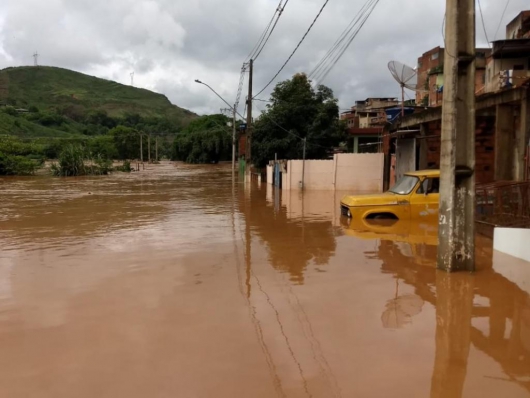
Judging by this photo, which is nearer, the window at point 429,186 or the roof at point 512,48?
the window at point 429,186

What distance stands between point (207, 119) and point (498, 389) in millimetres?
96077

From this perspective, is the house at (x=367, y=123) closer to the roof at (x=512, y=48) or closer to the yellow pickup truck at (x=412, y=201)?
the roof at (x=512, y=48)

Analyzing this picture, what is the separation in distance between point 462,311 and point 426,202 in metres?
6.91

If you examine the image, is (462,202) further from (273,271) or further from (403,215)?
(403,215)

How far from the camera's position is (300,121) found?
3212 centimetres

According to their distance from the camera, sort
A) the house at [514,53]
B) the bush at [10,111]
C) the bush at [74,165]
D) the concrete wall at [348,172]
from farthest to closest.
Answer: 1. the bush at [10,111]
2. the bush at [74,165]
3. the house at [514,53]
4. the concrete wall at [348,172]

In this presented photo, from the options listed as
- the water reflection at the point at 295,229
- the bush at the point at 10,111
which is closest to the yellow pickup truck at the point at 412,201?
the water reflection at the point at 295,229

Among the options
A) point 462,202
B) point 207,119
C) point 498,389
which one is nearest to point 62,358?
point 498,389

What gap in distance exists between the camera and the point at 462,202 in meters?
7.00

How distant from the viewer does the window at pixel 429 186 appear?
12.3m

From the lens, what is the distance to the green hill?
9462 centimetres

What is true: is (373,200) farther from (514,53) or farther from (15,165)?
(15,165)

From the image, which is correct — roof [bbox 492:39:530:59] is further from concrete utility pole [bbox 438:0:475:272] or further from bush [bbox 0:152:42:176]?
bush [bbox 0:152:42:176]

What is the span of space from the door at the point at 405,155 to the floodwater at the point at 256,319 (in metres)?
9.32
